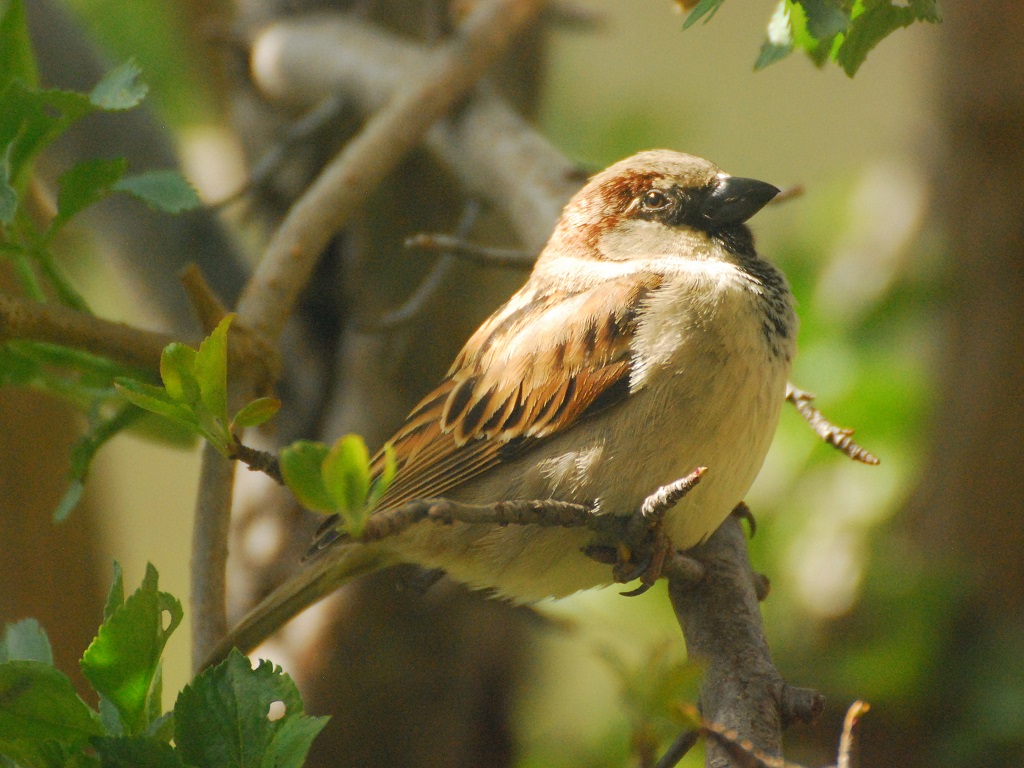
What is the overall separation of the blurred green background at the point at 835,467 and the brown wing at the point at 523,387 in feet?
2.36

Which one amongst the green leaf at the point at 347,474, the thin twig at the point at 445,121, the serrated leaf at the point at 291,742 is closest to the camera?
the green leaf at the point at 347,474

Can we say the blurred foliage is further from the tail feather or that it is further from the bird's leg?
the bird's leg

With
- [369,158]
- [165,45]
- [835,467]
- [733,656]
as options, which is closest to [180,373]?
[733,656]

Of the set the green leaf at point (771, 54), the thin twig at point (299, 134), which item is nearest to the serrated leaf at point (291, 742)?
the green leaf at point (771, 54)

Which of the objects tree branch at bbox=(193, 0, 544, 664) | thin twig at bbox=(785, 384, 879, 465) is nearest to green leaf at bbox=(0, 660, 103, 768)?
tree branch at bbox=(193, 0, 544, 664)

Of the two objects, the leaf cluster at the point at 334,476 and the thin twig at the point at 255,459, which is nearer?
the leaf cluster at the point at 334,476

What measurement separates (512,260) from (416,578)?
0.72m

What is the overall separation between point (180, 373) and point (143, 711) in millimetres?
448

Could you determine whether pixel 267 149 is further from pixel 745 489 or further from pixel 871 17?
pixel 871 17

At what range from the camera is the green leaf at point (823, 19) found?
120cm

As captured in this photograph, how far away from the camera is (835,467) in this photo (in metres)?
3.45

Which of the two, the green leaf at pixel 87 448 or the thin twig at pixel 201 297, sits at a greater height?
the thin twig at pixel 201 297

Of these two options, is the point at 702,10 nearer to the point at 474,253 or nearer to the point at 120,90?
the point at 120,90

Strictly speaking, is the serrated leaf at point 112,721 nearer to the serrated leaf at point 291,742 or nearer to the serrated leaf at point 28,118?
the serrated leaf at point 291,742
